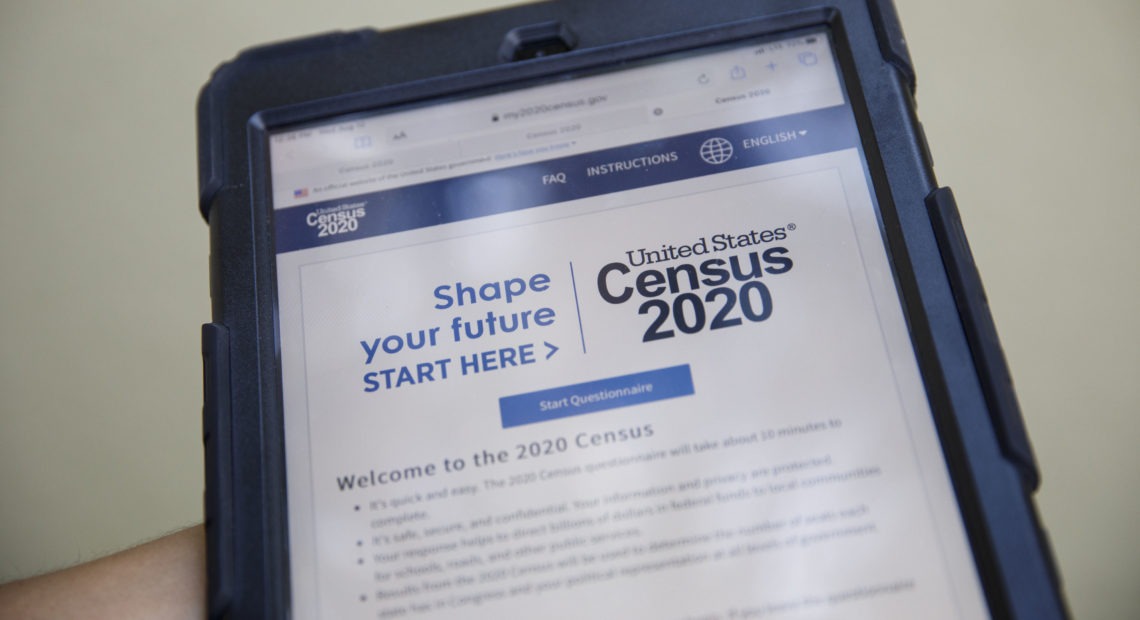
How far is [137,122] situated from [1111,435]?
2.48ft

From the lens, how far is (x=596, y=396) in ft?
1.28

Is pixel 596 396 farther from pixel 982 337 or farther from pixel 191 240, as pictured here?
pixel 191 240

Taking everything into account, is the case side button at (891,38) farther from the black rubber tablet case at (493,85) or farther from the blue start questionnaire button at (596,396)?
the blue start questionnaire button at (596,396)

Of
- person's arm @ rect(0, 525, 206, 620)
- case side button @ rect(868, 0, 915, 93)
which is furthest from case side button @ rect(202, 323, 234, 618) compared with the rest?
case side button @ rect(868, 0, 915, 93)

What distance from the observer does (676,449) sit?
0.38 m

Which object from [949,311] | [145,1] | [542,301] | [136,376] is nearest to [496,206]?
[542,301]

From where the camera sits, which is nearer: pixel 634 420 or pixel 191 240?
pixel 634 420

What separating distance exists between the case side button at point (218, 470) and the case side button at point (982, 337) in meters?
0.33

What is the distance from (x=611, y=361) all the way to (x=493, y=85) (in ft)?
0.53

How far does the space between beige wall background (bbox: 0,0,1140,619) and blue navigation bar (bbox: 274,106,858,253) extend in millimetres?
253

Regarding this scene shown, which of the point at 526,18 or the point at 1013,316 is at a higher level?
the point at 526,18

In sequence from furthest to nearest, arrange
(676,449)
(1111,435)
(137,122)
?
1. (137,122)
2. (1111,435)
3. (676,449)

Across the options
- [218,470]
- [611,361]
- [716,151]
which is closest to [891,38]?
[716,151]

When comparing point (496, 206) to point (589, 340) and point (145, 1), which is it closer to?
point (589, 340)
